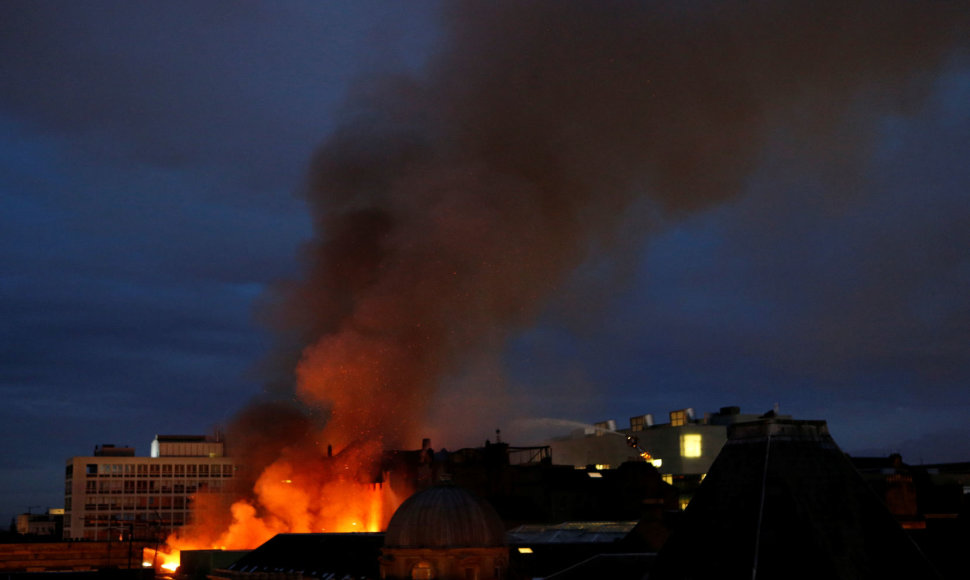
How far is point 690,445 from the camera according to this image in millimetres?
140500

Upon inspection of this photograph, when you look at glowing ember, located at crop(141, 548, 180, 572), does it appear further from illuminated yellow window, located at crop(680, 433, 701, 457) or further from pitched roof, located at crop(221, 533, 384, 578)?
illuminated yellow window, located at crop(680, 433, 701, 457)

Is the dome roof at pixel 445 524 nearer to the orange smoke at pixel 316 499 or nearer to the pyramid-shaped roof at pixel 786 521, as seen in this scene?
the pyramid-shaped roof at pixel 786 521

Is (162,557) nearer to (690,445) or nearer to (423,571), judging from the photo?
(690,445)

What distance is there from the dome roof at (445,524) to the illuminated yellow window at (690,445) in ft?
242

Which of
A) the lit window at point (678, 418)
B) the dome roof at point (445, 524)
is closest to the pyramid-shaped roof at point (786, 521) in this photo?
the dome roof at point (445, 524)

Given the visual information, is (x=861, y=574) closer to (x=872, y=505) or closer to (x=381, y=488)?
(x=872, y=505)

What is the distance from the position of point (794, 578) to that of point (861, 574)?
3.45 metres

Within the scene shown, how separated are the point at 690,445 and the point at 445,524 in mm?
78525

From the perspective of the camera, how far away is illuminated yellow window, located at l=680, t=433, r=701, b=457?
140 metres

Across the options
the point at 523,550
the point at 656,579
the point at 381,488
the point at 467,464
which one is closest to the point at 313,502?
the point at 381,488

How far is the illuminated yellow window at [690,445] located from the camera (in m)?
140

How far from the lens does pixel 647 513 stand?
7350 centimetres

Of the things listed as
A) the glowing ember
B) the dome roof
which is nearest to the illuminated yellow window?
the glowing ember

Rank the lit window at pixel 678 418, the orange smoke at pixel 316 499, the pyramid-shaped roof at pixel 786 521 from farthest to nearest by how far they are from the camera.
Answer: the lit window at pixel 678 418
the orange smoke at pixel 316 499
the pyramid-shaped roof at pixel 786 521
